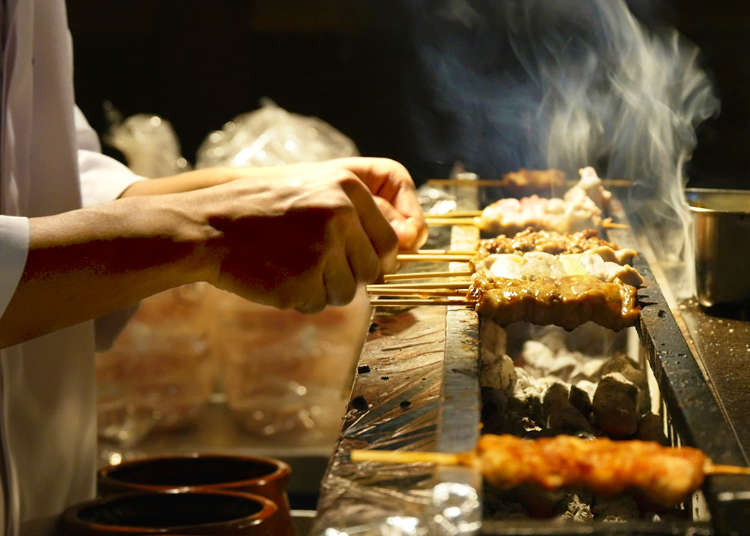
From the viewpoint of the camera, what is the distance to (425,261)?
3.05 metres

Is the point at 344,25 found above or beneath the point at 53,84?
above

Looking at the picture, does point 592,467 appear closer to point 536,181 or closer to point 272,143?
point 536,181

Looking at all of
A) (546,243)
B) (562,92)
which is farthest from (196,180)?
(562,92)

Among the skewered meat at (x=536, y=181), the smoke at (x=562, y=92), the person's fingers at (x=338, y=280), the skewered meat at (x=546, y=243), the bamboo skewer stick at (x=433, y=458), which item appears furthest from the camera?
the smoke at (x=562, y=92)

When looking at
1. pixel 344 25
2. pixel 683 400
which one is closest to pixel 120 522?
pixel 683 400

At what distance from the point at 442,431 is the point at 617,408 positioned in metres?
0.89

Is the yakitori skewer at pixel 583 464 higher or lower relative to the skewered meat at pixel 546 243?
lower

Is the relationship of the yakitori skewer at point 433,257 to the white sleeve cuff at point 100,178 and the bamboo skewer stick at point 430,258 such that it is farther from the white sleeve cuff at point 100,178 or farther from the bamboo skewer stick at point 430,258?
the white sleeve cuff at point 100,178

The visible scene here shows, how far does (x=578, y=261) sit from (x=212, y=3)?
3.95 metres

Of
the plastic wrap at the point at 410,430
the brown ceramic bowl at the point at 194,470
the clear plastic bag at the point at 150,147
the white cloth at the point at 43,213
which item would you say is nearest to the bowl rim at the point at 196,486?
the brown ceramic bowl at the point at 194,470

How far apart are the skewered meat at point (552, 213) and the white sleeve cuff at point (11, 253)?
79.1 inches

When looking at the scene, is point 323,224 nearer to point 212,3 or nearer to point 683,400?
point 683,400

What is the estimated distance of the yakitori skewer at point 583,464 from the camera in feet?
4.99

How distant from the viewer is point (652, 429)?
232 centimetres
